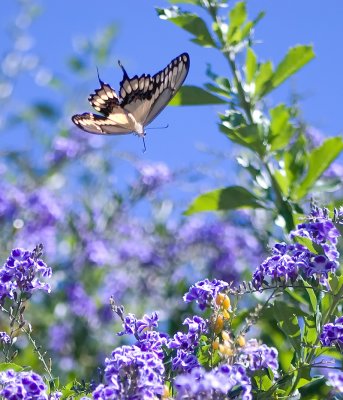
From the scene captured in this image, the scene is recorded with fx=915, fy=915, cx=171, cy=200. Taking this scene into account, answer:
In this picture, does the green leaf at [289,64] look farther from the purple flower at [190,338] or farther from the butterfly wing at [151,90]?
the purple flower at [190,338]

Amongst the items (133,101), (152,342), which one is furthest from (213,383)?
(133,101)

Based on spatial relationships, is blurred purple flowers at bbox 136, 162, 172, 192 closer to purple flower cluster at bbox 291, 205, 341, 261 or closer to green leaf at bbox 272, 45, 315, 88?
green leaf at bbox 272, 45, 315, 88

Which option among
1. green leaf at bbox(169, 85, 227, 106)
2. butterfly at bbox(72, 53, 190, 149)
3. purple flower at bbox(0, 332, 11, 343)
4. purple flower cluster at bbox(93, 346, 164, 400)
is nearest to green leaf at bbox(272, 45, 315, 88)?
green leaf at bbox(169, 85, 227, 106)

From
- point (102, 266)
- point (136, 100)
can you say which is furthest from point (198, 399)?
point (102, 266)

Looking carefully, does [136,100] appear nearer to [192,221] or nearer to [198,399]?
[198,399]

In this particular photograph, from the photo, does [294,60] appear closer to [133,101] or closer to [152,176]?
[133,101]
